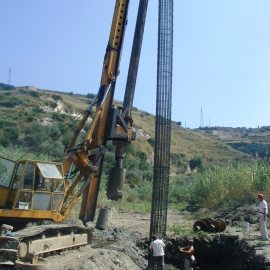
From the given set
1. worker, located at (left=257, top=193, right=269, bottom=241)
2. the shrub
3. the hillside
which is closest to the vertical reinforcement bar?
worker, located at (left=257, top=193, right=269, bottom=241)

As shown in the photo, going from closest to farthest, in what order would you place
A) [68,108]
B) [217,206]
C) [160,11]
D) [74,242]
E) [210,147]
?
[74,242] < [160,11] < [217,206] < [68,108] < [210,147]

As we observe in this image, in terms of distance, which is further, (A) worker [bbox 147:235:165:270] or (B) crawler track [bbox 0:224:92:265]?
(A) worker [bbox 147:235:165:270]

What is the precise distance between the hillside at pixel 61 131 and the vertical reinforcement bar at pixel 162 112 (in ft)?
71.7

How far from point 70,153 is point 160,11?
593cm

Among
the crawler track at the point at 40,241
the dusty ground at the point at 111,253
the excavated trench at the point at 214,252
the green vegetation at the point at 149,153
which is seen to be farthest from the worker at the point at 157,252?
the green vegetation at the point at 149,153

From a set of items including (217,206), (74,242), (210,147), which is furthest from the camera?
(210,147)

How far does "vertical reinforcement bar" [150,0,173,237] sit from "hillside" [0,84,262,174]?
21.9 m

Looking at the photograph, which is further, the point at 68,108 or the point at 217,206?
the point at 68,108

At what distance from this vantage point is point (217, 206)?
25453 mm

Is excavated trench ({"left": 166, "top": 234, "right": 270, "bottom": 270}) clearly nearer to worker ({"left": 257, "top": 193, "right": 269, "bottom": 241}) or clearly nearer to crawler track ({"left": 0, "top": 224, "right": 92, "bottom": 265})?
worker ({"left": 257, "top": 193, "right": 269, "bottom": 241})

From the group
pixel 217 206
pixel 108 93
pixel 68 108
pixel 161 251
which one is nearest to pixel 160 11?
pixel 108 93

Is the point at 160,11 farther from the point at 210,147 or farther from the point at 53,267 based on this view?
the point at 210,147

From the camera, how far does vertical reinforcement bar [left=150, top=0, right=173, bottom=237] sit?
56.1 ft

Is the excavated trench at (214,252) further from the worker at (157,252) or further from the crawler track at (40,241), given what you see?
the crawler track at (40,241)
